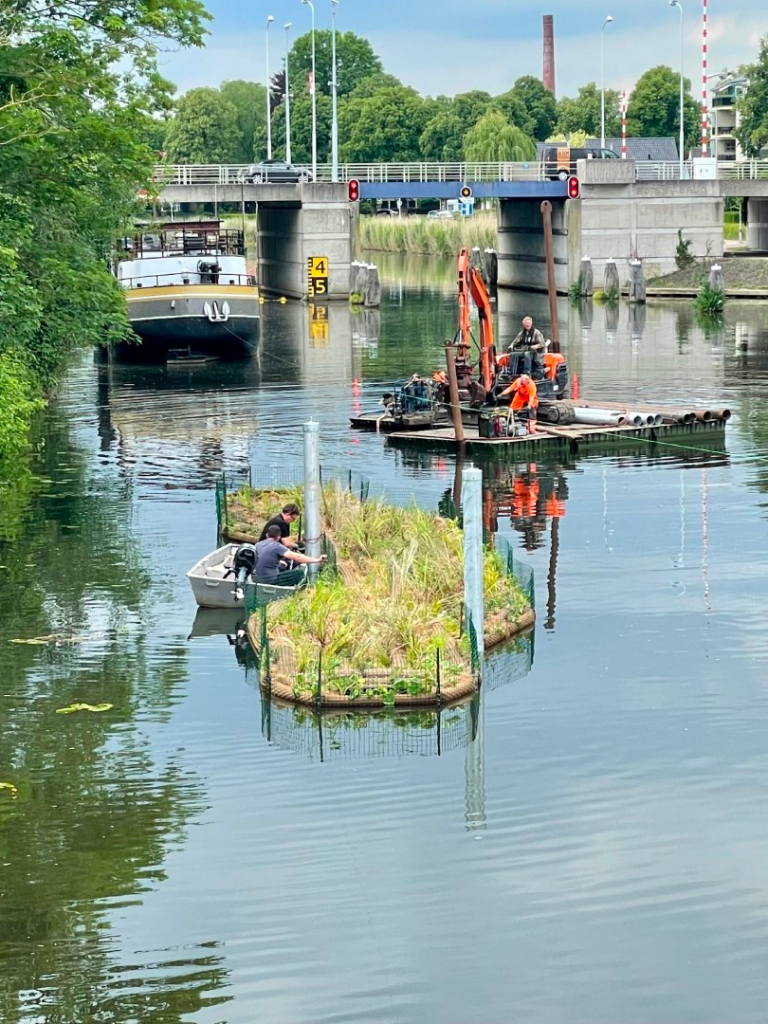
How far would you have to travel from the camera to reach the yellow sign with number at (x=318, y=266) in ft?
259

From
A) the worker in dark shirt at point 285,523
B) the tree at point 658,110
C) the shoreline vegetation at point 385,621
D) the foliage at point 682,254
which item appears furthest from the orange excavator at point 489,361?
the tree at point 658,110

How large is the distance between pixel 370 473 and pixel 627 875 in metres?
19.1

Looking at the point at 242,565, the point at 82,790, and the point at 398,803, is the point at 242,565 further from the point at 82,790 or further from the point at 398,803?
the point at 398,803

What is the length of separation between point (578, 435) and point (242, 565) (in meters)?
14.5

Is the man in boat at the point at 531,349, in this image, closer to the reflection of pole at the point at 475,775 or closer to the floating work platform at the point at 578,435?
the floating work platform at the point at 578,435

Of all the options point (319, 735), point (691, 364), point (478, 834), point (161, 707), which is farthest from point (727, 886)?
point (691, 364)

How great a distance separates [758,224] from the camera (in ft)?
298

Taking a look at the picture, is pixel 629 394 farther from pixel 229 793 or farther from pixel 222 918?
pixel 222 918

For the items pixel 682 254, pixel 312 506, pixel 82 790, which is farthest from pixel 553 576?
pixel 682 254

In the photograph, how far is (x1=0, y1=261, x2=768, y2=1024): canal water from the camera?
12.7 metres

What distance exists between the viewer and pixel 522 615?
21.5 metres

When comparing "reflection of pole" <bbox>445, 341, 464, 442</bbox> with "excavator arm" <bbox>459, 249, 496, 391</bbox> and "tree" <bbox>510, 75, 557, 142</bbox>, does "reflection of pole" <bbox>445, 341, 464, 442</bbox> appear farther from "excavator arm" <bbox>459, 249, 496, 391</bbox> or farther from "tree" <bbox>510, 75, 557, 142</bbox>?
"tree" <bbox>510, 75, 557, 142</bbox>

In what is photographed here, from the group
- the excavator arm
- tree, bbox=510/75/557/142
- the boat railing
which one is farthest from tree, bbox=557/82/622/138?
the excavator arm

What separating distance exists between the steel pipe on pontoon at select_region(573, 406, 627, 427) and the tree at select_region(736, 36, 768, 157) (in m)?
82.0
